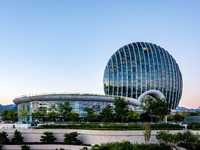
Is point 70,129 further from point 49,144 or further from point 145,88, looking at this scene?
point 145,88

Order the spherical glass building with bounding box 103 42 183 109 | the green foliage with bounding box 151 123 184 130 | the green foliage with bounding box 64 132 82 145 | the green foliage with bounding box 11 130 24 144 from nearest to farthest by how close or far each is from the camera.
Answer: the green foliage with bounding box 64 132 82 145 → the green foliage with bounding box 11 130 24 144 → the green foliage with bounding box 151 123 184 130 → the spherical glass building with bounding box 103 42 183 109

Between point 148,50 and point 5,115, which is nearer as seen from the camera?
point 5,115

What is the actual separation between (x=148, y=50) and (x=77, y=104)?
52.7 meters

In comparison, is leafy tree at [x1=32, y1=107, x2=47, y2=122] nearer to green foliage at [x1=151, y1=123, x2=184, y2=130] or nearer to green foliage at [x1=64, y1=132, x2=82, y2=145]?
green foliage at [x1=64, y1=132, x2=82, y2=145]

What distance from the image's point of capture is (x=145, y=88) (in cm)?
9406

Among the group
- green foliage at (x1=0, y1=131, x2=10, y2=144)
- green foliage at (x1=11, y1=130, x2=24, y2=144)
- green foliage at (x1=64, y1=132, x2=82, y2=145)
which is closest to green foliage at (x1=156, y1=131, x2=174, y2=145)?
green foliage at (x1=64, y1=132, x2=82, y2=145)

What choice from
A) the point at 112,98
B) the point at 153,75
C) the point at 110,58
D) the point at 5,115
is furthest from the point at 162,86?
the point at 5,115

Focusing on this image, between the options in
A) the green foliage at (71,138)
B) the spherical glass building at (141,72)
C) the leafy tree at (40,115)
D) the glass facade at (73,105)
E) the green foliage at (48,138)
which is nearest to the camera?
the green foliage at (71,138)

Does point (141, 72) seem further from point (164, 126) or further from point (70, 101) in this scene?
point (164, 126)

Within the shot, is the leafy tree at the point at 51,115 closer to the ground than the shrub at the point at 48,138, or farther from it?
farther from it

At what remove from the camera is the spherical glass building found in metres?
94.2

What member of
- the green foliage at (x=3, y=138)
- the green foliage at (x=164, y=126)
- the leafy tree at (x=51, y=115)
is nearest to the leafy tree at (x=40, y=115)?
the leafy tree at (x=51, y=115)

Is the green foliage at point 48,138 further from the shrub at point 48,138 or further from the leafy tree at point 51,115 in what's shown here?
the leafy tree at point 51,115

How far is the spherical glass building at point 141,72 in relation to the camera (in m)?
94.2
